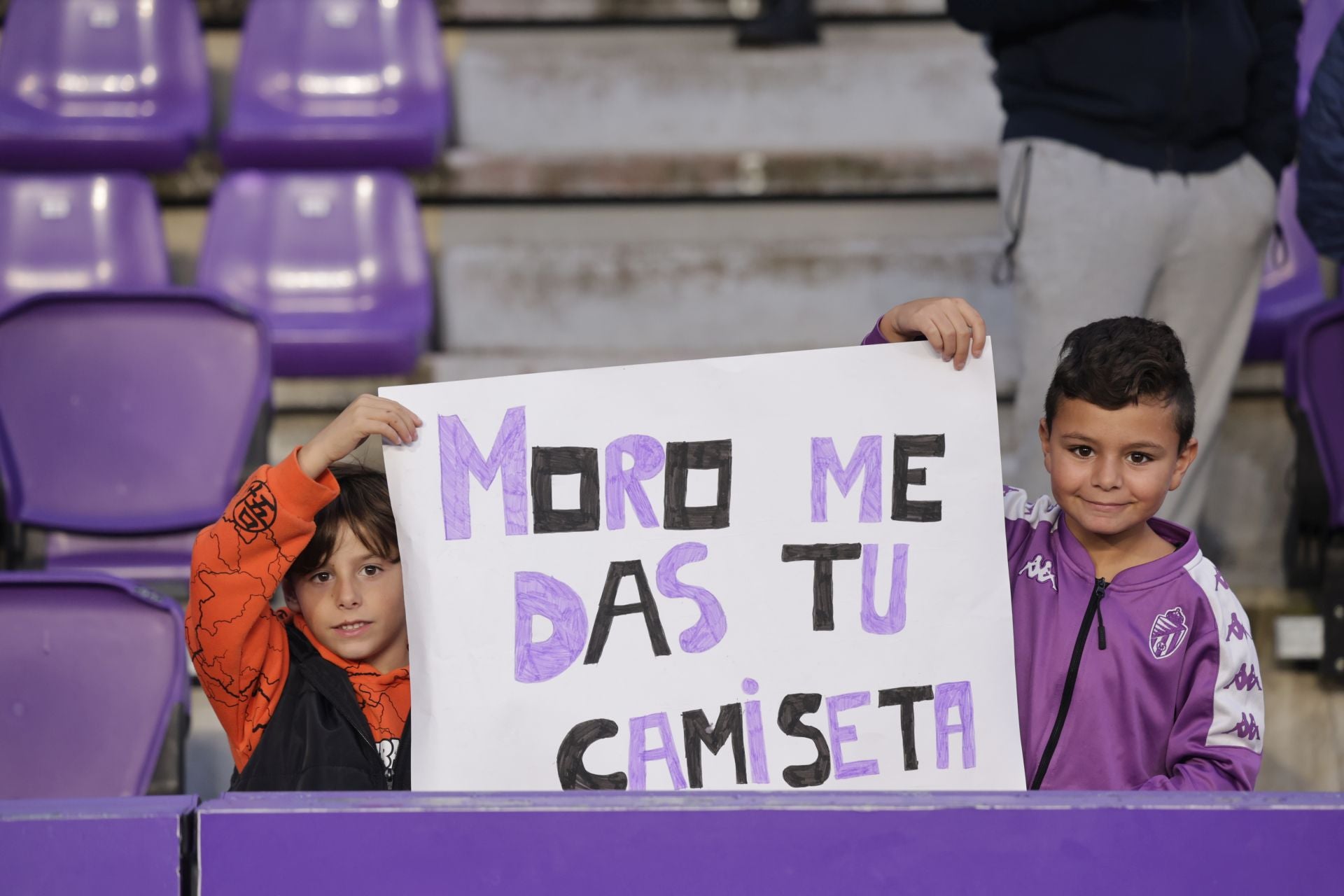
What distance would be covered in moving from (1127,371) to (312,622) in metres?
0.92

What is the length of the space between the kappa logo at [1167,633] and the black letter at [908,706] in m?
0.24

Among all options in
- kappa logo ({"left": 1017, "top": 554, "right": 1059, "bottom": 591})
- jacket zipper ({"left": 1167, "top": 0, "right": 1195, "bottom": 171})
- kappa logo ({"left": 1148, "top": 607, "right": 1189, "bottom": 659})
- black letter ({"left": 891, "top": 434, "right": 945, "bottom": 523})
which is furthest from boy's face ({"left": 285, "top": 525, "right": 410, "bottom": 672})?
jacket zipper ({"left": 1167, "top": 0, "right": 1195, "bottom": 171})

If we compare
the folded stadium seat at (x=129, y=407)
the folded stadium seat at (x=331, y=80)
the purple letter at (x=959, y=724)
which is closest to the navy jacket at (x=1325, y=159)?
the purple letter at (x=959, y=724)

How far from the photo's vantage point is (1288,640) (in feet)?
9.62

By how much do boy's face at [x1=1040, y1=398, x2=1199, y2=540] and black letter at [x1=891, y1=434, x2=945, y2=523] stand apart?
15cm

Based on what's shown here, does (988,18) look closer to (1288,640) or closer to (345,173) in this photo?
(1288,640)

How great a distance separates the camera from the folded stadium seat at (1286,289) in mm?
3480

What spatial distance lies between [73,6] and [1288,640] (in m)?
3.48

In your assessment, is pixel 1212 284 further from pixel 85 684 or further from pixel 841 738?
pixel 85 684

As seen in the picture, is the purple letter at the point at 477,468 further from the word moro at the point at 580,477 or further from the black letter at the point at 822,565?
the black letter at the point at 822,565

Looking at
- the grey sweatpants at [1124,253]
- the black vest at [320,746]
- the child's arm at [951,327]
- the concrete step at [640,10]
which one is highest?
the concrete step at [640,10]

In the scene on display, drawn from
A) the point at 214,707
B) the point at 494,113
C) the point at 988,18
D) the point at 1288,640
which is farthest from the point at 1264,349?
the point at 214,707

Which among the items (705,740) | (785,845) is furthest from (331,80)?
(785,845)

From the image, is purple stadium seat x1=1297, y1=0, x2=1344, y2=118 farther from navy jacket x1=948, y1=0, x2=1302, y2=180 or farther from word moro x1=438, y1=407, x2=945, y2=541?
word moro x1=438, y1=407, x2=945, y2=541
